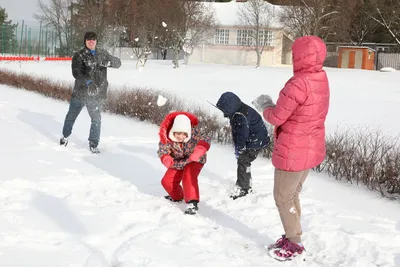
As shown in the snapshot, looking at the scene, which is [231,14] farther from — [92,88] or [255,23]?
[92,88]

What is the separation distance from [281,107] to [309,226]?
4.58 feet

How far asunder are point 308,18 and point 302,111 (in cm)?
3230

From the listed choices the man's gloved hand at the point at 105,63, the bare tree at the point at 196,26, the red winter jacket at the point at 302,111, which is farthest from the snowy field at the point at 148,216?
the bare tree at the point at 196,26

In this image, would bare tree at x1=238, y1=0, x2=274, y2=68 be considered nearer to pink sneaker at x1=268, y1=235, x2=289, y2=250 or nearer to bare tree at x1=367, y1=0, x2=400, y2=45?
bare tree at x1=367, y1=0, x2=400, y2=45

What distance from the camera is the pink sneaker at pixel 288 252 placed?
11.8 ft

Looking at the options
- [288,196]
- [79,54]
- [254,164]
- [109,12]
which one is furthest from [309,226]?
[109,12]

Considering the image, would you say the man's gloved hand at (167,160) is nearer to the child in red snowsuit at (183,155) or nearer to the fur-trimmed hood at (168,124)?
the child in red snowsuit at (183,155)

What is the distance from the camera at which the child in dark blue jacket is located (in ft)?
15.9

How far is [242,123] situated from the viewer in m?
4.91

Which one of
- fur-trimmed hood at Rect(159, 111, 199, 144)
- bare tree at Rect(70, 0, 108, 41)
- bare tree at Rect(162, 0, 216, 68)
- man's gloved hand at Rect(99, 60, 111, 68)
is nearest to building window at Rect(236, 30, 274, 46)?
bare tree at Rect(162, 0, 216, 68)

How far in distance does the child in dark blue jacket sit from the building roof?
113 ft

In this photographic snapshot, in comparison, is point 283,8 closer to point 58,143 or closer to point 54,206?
point 58,143

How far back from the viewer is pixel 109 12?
38.0 meters

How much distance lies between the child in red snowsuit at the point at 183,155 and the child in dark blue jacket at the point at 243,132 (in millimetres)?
334
